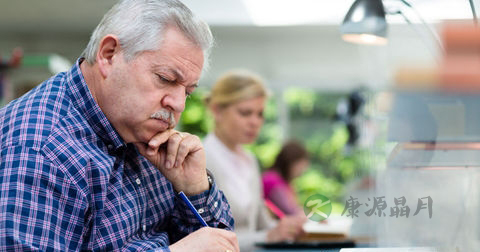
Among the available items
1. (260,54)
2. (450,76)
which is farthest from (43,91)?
(260,54)

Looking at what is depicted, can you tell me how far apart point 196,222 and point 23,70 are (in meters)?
3.22

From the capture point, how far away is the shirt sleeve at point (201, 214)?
1.21 metres

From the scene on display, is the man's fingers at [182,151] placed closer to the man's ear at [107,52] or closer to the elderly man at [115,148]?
the elderly man at [115,148]

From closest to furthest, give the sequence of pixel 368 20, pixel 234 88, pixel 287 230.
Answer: pixel 368 20 → pixel 287 230 → pixel 234 88

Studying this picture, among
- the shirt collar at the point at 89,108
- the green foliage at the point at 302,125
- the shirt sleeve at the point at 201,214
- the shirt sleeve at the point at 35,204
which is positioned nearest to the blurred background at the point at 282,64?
the green foliage at the point at 302,125

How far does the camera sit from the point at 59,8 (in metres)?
6.46

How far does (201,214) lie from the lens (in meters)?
1.20

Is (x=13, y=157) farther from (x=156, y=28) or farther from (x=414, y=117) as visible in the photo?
(x=414, y=117)

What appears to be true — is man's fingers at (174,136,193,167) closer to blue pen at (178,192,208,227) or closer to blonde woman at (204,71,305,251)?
blue pen at (178,192,208,227)

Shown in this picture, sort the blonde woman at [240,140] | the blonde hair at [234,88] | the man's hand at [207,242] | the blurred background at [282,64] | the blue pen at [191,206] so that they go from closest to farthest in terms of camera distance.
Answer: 1. the man's hand at [207,242]
2. the blue pen at [191,206]
3. the blonde woman at [240,140]
4. the blonde hair at [234,88]
5. the blurred background at [282,64]

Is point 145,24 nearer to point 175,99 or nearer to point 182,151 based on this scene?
point 175,99

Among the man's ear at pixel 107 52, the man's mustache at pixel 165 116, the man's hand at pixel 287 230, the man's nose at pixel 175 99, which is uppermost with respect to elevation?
the man's ear at pixel 107 52

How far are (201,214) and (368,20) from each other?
583mm

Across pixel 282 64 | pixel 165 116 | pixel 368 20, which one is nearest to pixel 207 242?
pixel 165 116
